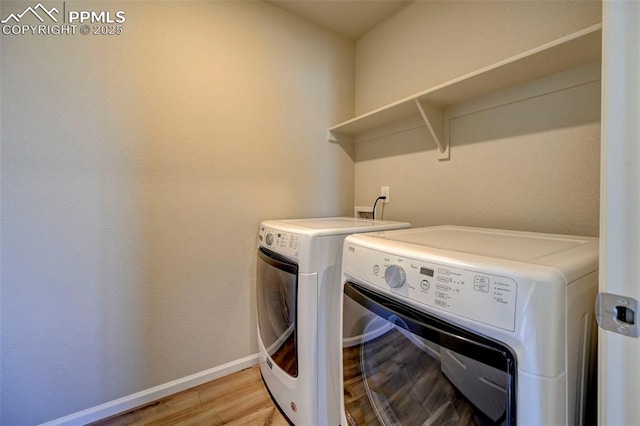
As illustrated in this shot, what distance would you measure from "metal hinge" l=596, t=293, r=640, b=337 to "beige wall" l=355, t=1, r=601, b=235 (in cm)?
81

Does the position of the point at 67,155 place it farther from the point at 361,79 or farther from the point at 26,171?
the point at 361,79

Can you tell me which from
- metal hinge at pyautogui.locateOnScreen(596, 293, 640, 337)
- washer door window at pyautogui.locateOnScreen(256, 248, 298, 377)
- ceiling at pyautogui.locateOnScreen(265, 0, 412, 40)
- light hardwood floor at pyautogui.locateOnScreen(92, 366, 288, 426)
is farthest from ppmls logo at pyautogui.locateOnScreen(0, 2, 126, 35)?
metal hinge at pyautogui.locateOnScreen(596, 293, 640, 337)

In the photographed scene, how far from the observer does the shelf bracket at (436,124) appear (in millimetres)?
1452

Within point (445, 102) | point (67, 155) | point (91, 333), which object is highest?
point (445, 102)

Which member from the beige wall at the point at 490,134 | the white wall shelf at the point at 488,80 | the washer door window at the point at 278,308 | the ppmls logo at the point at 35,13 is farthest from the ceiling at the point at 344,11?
the washer door window at the point at 278,308

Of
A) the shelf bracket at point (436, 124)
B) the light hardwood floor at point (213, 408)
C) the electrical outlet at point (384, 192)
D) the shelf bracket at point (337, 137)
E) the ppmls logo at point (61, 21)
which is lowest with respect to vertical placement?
the light hardwood floor at point (213, 408)

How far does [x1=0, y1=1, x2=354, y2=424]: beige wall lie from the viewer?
120 cm

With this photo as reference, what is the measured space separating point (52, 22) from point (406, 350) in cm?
202

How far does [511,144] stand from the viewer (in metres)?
1.28

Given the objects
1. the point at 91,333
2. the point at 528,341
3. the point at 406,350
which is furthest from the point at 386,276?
the point at 91,333

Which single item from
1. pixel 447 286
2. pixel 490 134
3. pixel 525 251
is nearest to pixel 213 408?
pixel 447 286

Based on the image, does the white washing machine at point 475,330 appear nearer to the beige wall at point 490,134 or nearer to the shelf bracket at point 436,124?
the beige wall at point 490,134

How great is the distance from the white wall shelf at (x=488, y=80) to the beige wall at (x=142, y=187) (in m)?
0.64

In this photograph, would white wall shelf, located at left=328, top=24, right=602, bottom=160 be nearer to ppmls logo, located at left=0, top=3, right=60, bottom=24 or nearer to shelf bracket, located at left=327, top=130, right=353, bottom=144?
shelf bracket, located at left=327, top=130, right=353, bottom=144
